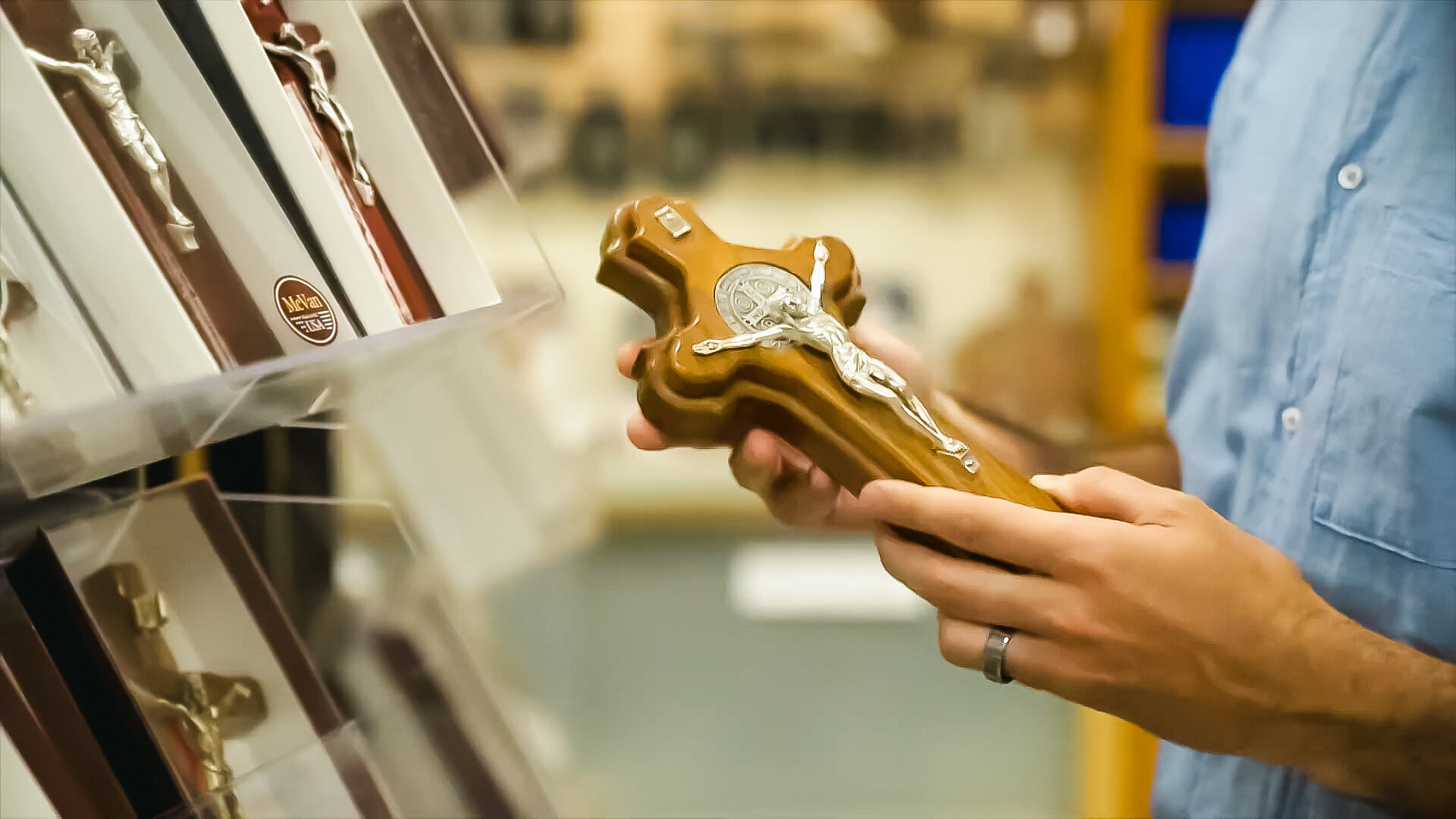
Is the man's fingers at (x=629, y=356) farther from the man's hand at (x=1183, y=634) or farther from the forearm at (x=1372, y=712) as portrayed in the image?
the forearm at (x=1372, y=712)

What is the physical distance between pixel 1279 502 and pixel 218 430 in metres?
0.73

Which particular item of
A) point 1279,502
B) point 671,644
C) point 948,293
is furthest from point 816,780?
point 1279,502

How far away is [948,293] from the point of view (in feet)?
8.05

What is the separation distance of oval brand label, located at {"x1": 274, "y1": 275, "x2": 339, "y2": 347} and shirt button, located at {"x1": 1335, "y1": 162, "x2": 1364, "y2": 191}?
70cm

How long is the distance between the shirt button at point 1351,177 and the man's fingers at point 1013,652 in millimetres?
429

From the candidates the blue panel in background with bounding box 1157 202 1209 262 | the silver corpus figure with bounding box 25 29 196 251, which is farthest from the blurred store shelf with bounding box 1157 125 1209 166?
the silver corpus figure with bounding box 25 29 196 251

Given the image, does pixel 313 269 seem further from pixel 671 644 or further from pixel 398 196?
pixel 671 644

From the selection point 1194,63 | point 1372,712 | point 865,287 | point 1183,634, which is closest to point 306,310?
point 1183,634

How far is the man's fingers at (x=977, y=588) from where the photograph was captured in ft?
1.95

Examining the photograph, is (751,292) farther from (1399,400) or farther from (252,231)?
(1399,400)

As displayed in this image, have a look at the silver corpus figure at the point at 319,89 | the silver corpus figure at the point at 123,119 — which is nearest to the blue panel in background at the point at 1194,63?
the silver corpus figure at the point at 319,89

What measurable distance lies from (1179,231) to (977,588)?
1.96 metres

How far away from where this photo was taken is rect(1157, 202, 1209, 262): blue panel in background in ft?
7.53

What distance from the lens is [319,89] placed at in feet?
2.09
